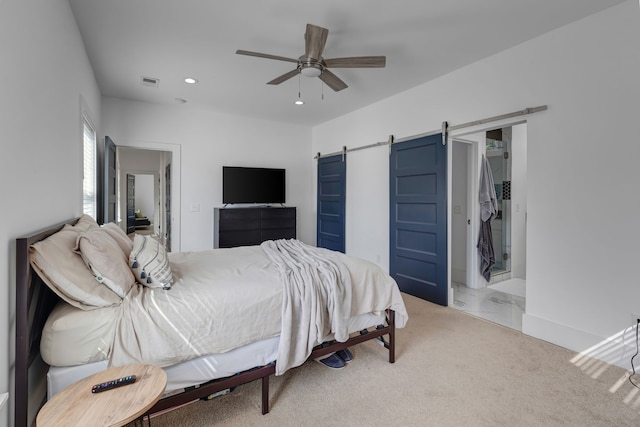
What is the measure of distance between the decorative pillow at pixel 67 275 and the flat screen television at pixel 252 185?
3.45 metres

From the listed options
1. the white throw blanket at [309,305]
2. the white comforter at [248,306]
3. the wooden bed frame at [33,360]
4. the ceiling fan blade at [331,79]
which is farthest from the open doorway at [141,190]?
the white throw blanket at [309,305]

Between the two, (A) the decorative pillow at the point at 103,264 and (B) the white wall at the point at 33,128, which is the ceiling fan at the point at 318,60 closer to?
(B) the white wall at the point at 33,128

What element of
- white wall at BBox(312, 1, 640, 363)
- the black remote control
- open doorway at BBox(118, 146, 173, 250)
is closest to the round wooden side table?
the black remote control

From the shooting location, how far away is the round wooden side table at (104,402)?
3.16 feet

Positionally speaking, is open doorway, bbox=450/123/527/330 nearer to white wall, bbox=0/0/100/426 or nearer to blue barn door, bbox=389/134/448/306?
blue barn door, bbox=389/134/448/306

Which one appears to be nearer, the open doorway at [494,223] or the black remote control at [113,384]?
the black remote control at [113,384]

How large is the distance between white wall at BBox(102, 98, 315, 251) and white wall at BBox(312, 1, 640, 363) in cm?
340

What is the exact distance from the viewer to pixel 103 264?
1501 millimetres

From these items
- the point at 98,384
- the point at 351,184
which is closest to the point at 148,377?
the point at 98,384

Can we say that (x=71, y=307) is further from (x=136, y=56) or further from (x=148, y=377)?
(x=136, y=56)

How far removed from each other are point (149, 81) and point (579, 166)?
4565 mm

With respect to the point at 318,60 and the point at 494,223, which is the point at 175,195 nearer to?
the point at 318,60

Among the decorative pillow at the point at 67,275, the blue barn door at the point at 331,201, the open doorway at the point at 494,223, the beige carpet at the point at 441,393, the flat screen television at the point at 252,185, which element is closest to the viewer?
the decorative pillow at the point at 67,275

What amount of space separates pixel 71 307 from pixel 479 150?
459 centimetres
